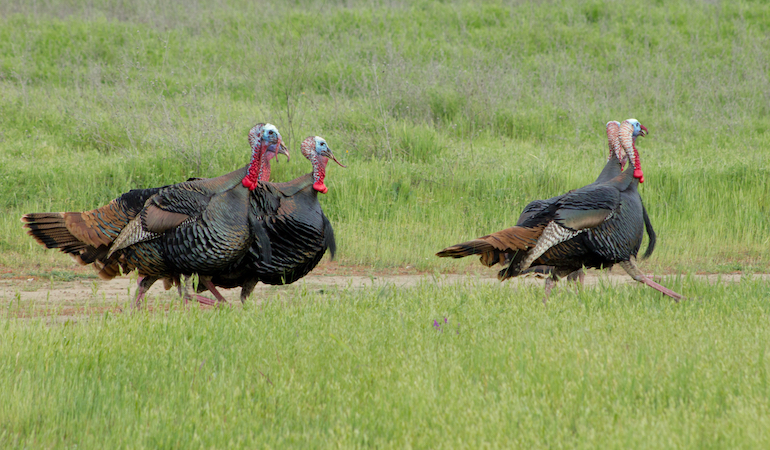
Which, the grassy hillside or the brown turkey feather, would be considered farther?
the grassy hillside

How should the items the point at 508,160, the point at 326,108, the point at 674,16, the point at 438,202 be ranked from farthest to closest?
the point at 674,16, the point at 326,108, the point at 508,160, the point at 438,202

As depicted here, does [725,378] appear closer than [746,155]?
Yes

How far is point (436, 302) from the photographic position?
4879 mm

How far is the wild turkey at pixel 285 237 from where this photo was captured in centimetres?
538

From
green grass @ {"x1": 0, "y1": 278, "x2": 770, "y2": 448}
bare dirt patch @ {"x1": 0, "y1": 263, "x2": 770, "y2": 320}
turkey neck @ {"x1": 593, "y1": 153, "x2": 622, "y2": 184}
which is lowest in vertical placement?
bare dirt patch @ {"x1": 0, "y1": 263, "x2": 770, "y2": 320}

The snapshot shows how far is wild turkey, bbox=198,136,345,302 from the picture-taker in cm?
538

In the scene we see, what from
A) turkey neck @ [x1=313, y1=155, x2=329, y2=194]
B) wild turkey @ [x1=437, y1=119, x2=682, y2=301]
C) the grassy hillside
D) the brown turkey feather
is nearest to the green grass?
the brown turkey feather

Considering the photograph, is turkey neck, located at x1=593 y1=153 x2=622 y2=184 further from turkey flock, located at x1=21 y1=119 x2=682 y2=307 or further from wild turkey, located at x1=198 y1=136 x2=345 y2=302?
wild turkey, located at x1=198 y1=136 x2=345 y2=302

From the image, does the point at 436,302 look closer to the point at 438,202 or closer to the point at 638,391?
the point at 638,391


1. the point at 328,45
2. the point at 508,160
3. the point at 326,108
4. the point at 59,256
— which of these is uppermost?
the point at 328,45

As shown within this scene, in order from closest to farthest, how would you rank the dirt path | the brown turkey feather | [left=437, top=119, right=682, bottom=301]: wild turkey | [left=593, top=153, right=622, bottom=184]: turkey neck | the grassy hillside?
the brown turkey feather → [left=437, top=119, right=682, bottom=301]: wild turkey → the dirt path → [left=593, top=153, right=622, bottom=184]: turkey neck → the grassy hillside

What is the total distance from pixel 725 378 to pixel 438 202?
5.54 metres

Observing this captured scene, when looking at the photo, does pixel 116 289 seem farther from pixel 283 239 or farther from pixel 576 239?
pixel 576 239

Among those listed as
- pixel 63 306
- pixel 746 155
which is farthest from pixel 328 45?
pixel 63 306
